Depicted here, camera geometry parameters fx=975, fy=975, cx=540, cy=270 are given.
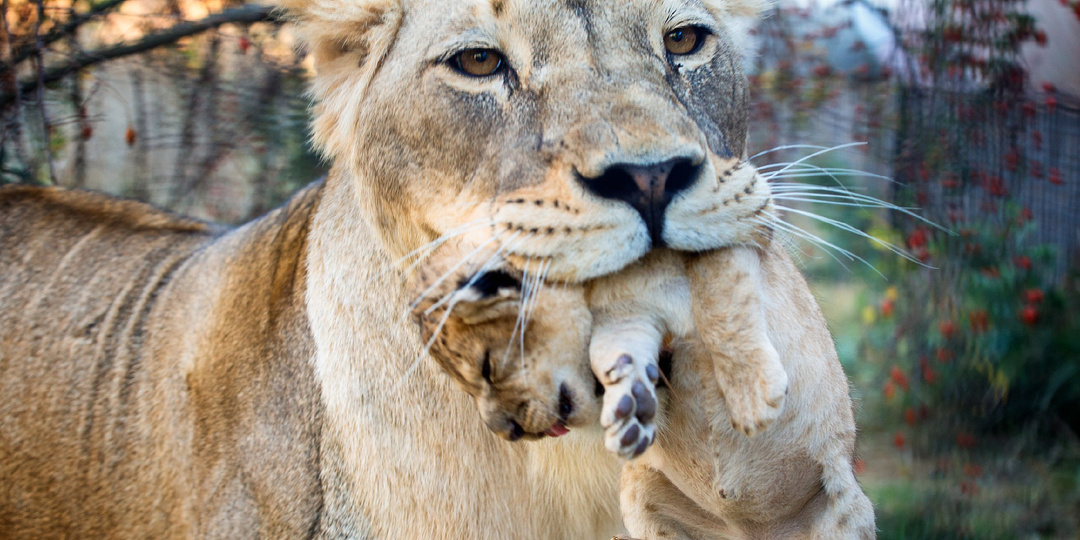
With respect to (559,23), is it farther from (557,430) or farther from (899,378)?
(899,378)

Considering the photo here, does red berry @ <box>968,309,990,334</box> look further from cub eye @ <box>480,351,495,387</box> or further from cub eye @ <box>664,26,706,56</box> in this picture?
cub eye @ <box>480,351,495,387</box>

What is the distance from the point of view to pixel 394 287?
2.55m

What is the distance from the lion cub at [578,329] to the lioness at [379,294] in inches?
2.2

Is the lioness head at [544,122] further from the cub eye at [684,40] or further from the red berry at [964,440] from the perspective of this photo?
the red berry at [964,440]

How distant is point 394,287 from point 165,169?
12.6 ft

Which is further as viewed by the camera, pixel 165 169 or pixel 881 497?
pixel 165 169

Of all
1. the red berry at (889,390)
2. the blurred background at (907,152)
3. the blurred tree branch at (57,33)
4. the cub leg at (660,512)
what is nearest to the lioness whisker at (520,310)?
the cub leg at (660,512)

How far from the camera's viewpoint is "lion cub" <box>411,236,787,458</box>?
163 centimetres

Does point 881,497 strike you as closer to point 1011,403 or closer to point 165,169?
point 1011,403

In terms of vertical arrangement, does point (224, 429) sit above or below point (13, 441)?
above

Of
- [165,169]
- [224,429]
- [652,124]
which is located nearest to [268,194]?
[165,169]

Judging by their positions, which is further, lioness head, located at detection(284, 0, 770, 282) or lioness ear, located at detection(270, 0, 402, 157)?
lioness ear, located at detection(270, 0, 402, 157)

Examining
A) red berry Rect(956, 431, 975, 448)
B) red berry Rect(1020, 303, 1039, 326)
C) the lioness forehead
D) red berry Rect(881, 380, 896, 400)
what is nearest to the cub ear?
the lioness forehead

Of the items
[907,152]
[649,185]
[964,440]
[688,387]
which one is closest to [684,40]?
[649,185]
